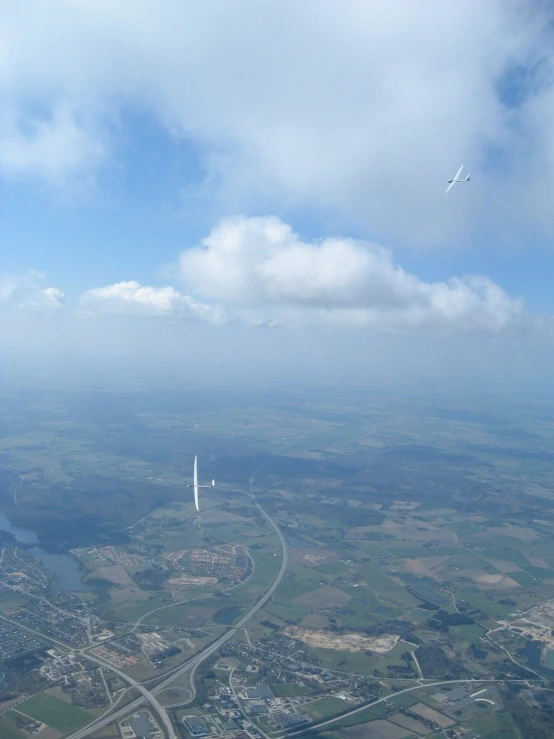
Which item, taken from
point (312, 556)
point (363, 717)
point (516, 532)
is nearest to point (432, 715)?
point (363, 717)

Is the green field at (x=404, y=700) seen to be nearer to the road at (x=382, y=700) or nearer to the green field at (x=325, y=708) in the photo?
the road at (x=382, y=700)

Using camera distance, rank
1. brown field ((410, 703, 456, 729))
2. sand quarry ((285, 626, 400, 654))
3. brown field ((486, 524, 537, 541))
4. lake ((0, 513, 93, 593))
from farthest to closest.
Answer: brown field ((486, 524, 537, 541)), lake ((0, 513, 93, 593)), sand quarry ((285, 626, 400, 654)), brown field ((410, 703, 456, 729))

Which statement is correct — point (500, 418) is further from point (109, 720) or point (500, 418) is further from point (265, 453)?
point (109, 720)

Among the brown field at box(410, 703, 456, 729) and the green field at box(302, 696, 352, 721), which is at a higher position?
the brown field at box(410, 703, 456, 729)

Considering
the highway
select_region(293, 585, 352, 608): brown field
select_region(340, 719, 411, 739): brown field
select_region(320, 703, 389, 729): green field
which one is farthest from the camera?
select_region(293, 585, 352, 608): brown field

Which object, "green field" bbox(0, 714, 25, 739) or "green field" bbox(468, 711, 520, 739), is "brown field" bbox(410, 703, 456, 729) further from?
"green field" bbox(0, 714, 25, 739)

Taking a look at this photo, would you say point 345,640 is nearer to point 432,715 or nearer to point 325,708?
point 325,708

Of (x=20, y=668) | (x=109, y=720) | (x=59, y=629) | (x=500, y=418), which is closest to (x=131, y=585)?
(x=59, y=629)

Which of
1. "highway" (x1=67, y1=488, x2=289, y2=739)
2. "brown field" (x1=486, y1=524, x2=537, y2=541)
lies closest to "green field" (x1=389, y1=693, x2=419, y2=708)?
"highway" (x1=67, y1=488, x2=289, y2=739)

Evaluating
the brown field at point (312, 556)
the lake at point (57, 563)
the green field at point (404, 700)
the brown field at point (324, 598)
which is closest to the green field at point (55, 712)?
the lake at point (57, 563)
